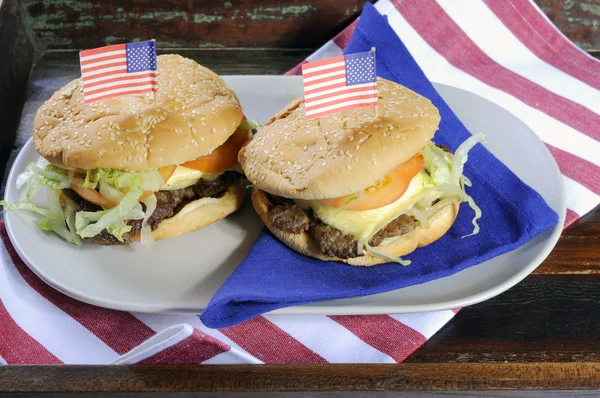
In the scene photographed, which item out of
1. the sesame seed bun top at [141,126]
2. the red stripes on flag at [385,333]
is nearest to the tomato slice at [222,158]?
the sesame seed bun top at [141,126]

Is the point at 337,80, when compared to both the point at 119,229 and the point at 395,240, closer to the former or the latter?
the point at 395,240

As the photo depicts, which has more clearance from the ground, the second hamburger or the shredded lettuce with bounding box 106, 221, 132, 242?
the second hamburger

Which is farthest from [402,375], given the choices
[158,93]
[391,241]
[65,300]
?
[158,93]

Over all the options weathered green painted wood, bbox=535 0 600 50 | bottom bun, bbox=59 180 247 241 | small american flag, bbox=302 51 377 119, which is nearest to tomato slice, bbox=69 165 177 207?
bottom bun, bbox=59 180 247 241

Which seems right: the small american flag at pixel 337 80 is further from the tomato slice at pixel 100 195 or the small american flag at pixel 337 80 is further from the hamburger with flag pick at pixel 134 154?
the tomato slice at pixel 100 195

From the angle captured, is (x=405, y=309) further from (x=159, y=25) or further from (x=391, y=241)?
(x=159, y=25)

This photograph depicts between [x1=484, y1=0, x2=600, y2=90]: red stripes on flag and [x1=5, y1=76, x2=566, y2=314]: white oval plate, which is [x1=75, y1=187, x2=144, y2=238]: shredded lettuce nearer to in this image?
[x1=5, y1=76, x2=566, y2=314]: white oval plate

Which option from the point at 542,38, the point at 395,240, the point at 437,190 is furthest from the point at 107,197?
the point at 542,38
